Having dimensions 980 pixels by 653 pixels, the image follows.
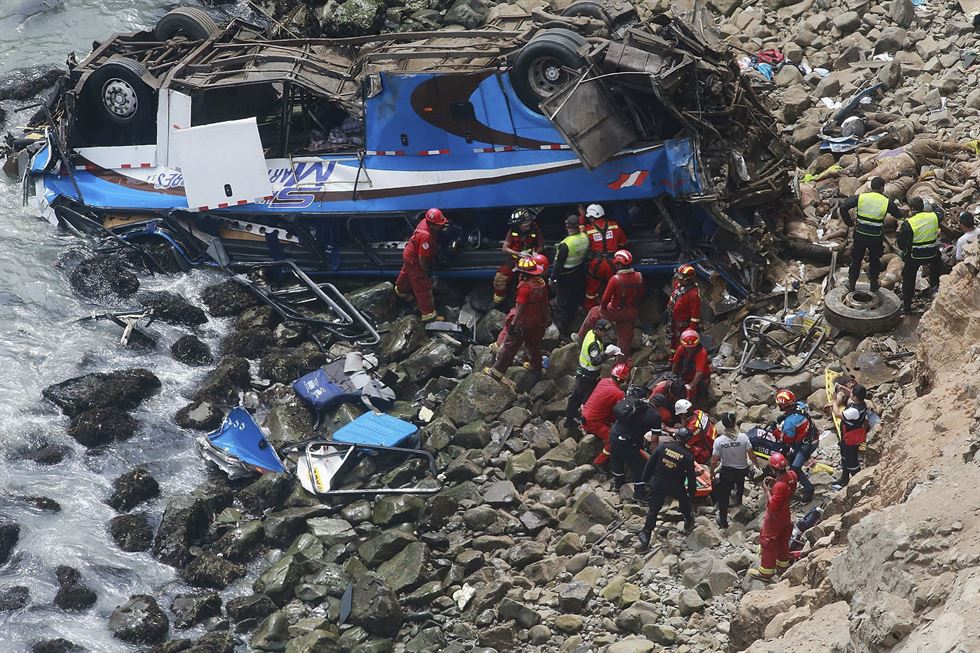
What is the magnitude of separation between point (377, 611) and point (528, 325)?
10.9 ft

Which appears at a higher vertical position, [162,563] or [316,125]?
[316,125]

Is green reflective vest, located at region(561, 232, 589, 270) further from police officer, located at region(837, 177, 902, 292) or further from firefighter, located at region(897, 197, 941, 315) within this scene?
firefighter, located at region(897, 197, 941, 315)

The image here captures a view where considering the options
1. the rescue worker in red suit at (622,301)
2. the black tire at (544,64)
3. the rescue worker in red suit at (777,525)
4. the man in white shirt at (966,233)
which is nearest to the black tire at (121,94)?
the black tire at (544,64)

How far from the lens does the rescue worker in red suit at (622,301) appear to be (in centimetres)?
1177

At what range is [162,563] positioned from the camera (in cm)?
1118

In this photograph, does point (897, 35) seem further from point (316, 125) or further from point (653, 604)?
point (653, 604)

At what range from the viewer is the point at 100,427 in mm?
12312

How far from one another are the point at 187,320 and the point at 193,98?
7.96 feet

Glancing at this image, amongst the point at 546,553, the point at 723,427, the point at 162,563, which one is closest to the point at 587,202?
the point at 723,427

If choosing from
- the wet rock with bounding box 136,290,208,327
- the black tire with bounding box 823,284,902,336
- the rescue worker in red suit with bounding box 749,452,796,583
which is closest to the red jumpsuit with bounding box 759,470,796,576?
the rescue worker in red suit with bounding box 749,452,796,583

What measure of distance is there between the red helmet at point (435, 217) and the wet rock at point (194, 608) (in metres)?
4.31

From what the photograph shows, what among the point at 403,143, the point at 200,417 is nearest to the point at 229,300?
the point at 200,417

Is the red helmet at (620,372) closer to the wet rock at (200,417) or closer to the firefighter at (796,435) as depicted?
the firefighter at (796,435)

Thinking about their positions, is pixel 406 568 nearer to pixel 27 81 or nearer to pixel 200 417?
pixel 200 417
